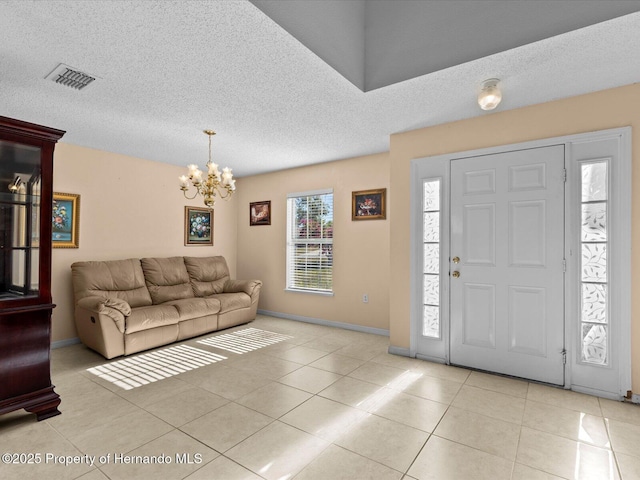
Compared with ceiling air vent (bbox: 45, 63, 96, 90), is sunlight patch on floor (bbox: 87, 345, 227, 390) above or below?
below

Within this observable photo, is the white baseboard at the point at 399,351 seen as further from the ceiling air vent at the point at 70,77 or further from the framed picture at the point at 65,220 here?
the framed picture at the point at 65,220

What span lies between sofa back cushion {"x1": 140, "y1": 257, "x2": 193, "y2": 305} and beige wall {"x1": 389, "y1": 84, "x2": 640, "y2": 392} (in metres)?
3.06

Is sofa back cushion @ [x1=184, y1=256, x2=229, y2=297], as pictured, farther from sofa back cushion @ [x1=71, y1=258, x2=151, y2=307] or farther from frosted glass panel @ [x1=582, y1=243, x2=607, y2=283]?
frosted glass panel @ [x1=582, y1=243, x2=607, y2=283]

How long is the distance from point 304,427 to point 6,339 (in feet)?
6.96

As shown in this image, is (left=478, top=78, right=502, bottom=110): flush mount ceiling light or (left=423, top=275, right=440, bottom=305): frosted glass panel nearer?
(left=478, top=78, right=502, bottom=110): flush mount ceiling light

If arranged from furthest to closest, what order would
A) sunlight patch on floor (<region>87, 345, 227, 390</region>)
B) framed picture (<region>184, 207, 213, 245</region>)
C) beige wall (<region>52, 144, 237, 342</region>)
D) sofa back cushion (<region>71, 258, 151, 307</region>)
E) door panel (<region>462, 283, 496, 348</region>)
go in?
1. framed picture (<region>184, 207, 213, 245</region>)
2. beige wall (<region>52, 144, 237, 342</region>)
3. sofa back cushion (<region>71, 258, 151, 307</region>)
4. door panel (<region>462, 283, 496, 348</region>)
5. sunlight patch on floor (<region>87, 345, 227, 390</region>)

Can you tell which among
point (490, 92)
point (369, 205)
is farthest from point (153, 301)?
point (490, 92)

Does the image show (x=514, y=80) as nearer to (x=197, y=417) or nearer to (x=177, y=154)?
(x=197, y=417)

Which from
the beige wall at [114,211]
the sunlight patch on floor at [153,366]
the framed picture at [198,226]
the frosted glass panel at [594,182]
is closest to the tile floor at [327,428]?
the sunlight patch on floor at [153,366]

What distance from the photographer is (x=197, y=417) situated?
236 centimetres

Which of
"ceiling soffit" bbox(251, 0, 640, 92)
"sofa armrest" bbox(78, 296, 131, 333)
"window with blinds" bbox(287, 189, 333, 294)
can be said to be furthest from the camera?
"window with blinds" bbox(287, 189, 333, 294)

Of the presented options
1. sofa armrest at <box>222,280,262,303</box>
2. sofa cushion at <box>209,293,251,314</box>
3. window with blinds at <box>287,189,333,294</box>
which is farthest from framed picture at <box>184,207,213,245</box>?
window with blinds at <box>287,189,333,294</box>

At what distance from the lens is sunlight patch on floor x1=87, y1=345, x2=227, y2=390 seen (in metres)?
3.03

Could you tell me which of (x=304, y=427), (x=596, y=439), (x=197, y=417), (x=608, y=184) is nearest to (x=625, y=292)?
(x=608, y=184)
